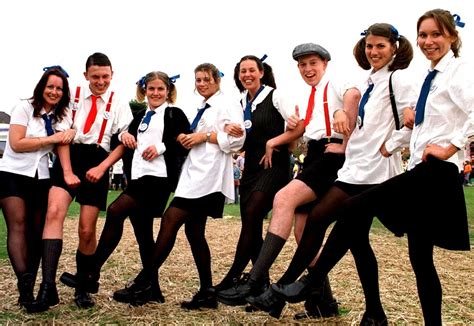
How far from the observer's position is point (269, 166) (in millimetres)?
4613

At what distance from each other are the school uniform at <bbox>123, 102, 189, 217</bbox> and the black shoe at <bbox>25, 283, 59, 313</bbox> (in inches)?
38.0

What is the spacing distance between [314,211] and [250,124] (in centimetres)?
107

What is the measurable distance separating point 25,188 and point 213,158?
5.20 ft

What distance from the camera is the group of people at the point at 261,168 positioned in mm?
3510

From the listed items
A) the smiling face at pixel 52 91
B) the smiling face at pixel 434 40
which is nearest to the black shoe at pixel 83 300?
the smiling face at pixel 52 91

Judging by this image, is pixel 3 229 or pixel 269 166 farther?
pixel 3 229

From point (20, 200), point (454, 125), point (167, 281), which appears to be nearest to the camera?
point (454, 125)

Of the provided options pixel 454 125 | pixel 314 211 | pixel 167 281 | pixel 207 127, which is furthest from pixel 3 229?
pixel 454 125

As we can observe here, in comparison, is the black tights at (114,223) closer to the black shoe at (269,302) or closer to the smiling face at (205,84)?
the smiling face at (205,84)

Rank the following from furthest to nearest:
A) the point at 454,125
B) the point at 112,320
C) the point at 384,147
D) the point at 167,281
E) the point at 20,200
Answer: the point at 167,281 < the point at 20,200 < the point at 112,320 < the point at 384,147 < the point at 454,125

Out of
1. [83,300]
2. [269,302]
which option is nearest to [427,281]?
[269,302]

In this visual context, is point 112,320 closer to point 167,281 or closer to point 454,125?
point 167,281

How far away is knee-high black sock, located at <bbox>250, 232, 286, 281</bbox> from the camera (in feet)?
13.6

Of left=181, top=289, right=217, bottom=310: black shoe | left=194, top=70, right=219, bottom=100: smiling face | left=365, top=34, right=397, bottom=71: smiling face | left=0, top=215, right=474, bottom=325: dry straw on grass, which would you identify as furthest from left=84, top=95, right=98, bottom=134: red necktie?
left=365, top=34, right=397, bottom=71: smiling face
